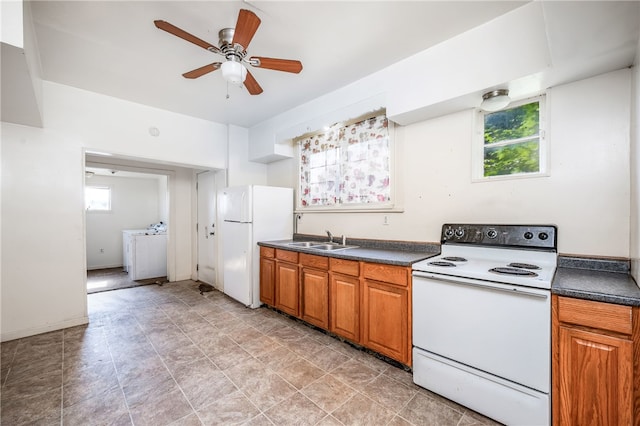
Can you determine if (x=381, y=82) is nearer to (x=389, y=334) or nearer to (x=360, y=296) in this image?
(x=360, y=296)

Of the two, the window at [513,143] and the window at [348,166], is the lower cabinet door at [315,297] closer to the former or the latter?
the window at [348,166]

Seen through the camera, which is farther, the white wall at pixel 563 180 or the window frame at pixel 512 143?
the window frame at pixel 512 143

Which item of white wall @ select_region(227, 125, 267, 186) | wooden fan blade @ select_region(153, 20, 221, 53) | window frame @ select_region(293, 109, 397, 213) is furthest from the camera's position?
white wall @ select_region(227, 125, 267, 186)

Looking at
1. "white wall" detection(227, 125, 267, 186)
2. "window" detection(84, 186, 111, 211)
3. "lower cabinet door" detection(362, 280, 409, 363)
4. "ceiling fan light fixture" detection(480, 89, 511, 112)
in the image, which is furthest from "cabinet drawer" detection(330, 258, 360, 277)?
"window" detection(84, 186, 111, 211)

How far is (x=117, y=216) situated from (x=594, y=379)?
8207 mm

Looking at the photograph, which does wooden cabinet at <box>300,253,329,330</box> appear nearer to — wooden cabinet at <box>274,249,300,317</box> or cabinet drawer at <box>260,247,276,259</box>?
wooden cabinet at <box>274,249,300,317</box>

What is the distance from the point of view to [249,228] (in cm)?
343

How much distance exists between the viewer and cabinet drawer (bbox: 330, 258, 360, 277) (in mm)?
2369

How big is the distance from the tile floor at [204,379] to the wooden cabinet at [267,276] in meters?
0.36

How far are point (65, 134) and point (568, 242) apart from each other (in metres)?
4.77

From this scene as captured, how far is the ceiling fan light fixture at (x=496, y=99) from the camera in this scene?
1.95 m

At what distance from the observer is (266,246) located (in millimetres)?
3389

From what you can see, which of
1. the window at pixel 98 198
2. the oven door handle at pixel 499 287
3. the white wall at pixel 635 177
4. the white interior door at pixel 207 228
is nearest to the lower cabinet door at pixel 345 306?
the oven door handle at pixel 499 287

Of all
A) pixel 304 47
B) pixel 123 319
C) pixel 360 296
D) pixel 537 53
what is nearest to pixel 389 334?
pixel 360 296
